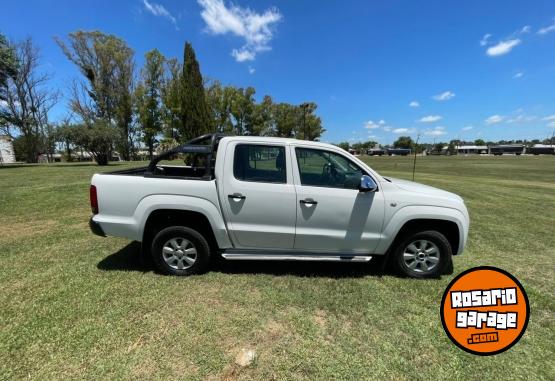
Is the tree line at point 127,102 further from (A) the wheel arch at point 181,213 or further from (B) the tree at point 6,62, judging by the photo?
(A) the wheel arch at point 181,213

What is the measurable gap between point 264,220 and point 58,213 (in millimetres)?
6282

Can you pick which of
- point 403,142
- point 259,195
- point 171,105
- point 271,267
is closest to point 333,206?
point 259,195

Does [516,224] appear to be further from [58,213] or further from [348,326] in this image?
[58,213]

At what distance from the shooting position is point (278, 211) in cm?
370

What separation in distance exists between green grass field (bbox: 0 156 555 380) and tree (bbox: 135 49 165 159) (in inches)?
1584

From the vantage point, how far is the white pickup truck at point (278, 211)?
3.70 metres

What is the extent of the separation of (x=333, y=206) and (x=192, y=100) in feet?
58.9

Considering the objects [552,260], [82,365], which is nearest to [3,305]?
[82,365]

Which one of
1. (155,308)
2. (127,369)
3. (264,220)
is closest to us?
(127,369)

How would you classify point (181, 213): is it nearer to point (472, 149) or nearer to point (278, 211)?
point (278, 211)

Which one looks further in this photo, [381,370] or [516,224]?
[516,224]

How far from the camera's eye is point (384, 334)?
2.83 m

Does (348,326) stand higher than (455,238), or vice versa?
(455,238)

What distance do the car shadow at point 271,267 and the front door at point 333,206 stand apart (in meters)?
0.43
